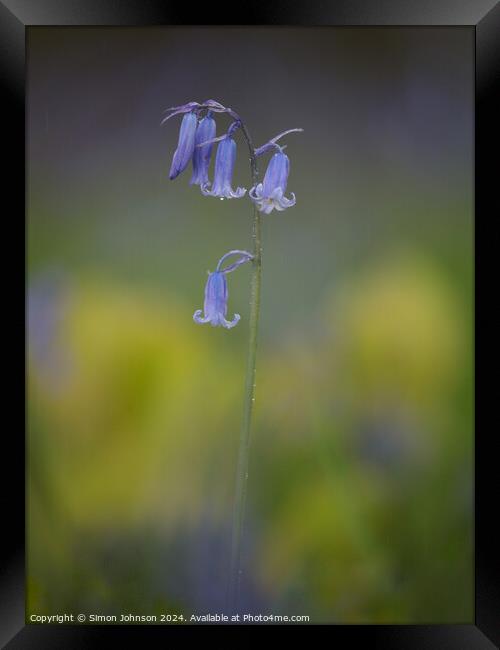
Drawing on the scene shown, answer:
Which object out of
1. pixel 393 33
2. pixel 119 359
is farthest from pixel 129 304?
pixel 393 33

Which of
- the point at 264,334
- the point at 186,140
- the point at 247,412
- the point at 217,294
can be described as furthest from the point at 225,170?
the point at 247,412

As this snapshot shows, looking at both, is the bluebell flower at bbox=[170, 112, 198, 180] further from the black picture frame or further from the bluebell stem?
the black picture frame

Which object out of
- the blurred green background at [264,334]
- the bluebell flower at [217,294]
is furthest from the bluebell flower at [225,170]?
the bluebell flower at [217,294]

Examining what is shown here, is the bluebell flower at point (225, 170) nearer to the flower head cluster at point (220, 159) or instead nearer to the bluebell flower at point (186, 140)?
the flower head cluster at point (220, 159)

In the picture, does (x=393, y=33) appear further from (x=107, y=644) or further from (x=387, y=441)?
(x=107, y=644)

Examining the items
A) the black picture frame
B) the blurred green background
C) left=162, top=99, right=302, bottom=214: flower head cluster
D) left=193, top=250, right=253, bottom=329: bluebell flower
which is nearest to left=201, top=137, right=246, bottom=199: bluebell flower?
left=162, top=99, right=302, bottom=214: flower head cluster
